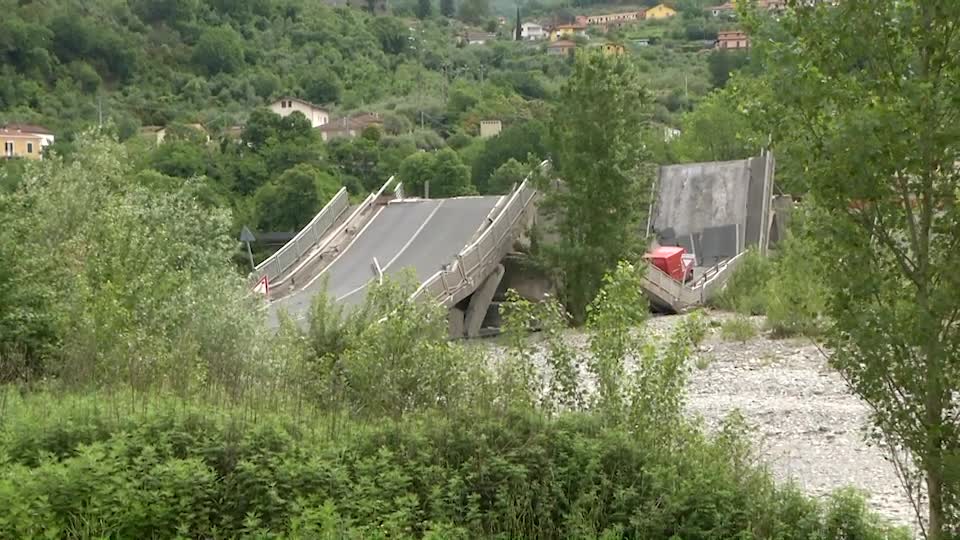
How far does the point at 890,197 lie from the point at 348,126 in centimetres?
8252

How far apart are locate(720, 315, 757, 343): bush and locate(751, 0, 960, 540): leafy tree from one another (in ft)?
67.7

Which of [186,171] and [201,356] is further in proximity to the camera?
[186,171]

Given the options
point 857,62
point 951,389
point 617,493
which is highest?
point 857,62

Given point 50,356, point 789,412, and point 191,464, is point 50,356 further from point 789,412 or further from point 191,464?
point 789,412

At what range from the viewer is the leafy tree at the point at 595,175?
3161 centimetres

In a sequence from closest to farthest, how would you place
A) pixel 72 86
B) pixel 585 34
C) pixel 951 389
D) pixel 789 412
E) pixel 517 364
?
pixel 951 389 < pixel 517 364 < pixel 789 412 < pixel 72 86 < pixel 585 34

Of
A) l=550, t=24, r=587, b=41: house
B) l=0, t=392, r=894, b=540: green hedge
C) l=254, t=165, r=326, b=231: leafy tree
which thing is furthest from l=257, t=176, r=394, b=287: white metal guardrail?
l=550, t=24, r=587, b=41: house

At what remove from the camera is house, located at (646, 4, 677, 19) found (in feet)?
566

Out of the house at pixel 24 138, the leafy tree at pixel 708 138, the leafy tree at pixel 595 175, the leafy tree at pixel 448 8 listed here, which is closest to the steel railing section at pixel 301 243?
the leafy tree at pixel 595 175

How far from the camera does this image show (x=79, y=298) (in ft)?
40.7

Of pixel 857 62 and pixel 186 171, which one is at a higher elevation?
pixel 857 62

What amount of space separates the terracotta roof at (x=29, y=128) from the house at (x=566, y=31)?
8922cm

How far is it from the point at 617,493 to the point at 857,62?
305 centimetres

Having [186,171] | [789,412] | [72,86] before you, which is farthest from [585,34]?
[789,412]
